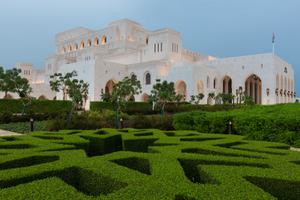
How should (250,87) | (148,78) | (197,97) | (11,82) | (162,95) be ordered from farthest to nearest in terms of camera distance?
(250,87) → (148,78) → (197,97) → (11,82) → (162,95)

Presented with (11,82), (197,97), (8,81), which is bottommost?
(197,97)

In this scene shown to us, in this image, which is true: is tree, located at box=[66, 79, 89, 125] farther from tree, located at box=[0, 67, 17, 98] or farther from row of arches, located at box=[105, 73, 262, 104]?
row of arches, located at box=[105, 73, 262, 104]

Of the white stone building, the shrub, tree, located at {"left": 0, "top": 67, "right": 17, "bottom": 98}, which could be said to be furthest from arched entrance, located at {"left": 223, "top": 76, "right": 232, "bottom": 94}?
the shrub

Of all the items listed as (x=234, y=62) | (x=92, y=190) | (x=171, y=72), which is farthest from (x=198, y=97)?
(x=92, y=190)

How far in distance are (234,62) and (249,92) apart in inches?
379

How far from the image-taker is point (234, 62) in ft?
Answer: 174

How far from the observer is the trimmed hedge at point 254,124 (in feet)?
34.3

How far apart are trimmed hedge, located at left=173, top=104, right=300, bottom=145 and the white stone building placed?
35003mm

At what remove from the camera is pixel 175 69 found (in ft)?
169

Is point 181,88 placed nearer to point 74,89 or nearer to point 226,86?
point 226,86

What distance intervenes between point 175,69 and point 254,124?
40590 millimetres

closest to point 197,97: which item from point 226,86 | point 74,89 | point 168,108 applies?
point 168,108

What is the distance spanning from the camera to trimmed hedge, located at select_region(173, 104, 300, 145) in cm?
1045

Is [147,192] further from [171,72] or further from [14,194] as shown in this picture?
[171,72]
